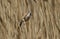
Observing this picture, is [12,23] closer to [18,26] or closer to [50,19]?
[18,26]

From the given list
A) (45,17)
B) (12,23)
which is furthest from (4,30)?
(45,17)

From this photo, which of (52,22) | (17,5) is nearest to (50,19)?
(52,22)

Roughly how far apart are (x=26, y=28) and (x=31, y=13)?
45mm

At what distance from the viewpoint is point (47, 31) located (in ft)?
1.97

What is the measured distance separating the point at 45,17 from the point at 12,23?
4.3 inches

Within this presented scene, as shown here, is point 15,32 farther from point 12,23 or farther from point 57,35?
point 57,35

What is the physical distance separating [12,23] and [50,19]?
0.41 ft

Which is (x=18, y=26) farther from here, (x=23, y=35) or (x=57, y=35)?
(x=57, y=35)

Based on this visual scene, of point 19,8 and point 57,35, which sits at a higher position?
point 19,8

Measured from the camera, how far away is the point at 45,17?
1.96 ft

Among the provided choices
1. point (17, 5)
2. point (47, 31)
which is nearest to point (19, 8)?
point (17, 5)

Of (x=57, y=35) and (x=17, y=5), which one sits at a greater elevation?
(x=17, y=5)

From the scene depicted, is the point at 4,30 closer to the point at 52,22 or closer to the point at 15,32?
the point at 15,32

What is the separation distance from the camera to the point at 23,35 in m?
0.55
